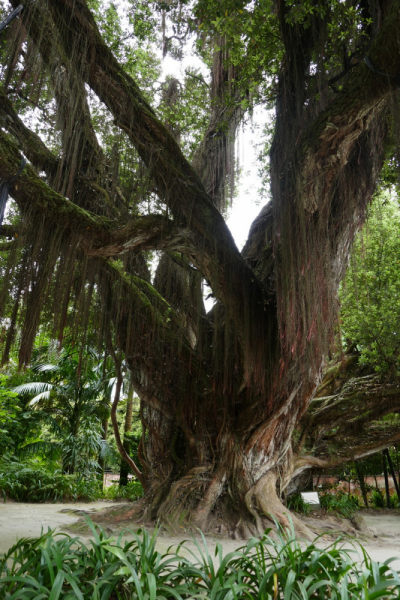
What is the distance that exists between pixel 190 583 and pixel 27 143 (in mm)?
3463

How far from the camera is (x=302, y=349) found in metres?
3.45

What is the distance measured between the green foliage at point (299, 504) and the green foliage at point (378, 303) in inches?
92.0

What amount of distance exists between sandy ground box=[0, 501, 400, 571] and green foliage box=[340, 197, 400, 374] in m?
2.06

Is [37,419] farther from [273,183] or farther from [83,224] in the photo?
[273,183]

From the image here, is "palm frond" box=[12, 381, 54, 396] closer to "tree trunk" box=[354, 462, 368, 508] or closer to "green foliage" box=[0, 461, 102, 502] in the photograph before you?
"green foliage" box=[0, 461, 102, 502]

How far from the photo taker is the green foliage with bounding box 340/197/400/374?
557 centimetres

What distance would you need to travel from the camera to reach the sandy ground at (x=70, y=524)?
3773 mm

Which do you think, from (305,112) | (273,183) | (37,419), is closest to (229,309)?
(273,183)

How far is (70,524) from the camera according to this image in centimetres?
468

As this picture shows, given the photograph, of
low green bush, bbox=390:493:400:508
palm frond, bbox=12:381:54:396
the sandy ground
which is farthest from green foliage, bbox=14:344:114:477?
low green bush, bbox=390:493:400:508

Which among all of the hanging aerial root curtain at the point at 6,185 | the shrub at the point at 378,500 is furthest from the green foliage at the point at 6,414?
the shrub at the point at 378,500

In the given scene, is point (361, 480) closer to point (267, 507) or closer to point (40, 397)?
point (267, 507)

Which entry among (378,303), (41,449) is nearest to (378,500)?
(378,303)

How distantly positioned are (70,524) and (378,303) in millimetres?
4568
